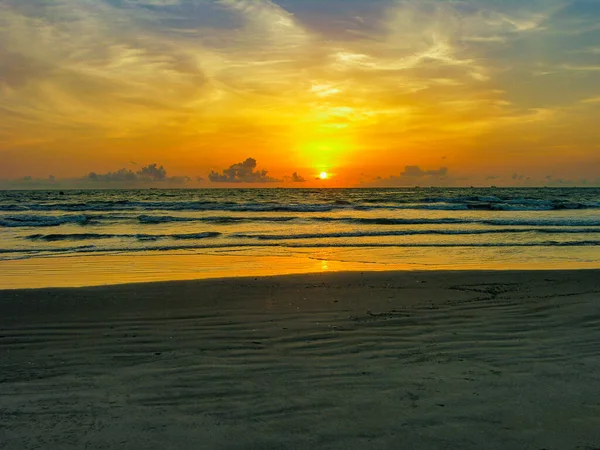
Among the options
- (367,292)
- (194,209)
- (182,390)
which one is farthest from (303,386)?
(194,209)

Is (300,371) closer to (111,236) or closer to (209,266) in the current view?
(209,266)

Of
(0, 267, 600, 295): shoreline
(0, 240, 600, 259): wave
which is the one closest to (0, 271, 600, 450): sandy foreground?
(0, 267, 600, 295): shoreline

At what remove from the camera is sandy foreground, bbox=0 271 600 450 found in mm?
4277

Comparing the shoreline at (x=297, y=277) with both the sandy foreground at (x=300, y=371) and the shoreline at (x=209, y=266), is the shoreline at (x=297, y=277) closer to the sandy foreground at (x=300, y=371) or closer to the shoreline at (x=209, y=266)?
the shoreline at (x=209, y=266)

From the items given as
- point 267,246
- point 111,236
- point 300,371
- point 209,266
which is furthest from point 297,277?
point 111,236

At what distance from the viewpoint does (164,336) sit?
23.8 feet

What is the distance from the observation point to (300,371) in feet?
18.8

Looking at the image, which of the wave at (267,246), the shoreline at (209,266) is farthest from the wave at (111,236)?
the shoreline at (209,266)

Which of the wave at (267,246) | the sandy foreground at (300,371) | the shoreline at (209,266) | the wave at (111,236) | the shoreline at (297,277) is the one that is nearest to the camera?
the sandy foreground at (300,371)

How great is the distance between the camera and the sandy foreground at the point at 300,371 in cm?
428

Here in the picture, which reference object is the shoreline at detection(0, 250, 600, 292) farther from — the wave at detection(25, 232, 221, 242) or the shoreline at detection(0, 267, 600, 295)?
the wave at detection(25, 232, 221, 242)

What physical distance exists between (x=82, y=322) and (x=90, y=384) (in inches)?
118

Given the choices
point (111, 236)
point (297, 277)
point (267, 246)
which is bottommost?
point (111, 236)

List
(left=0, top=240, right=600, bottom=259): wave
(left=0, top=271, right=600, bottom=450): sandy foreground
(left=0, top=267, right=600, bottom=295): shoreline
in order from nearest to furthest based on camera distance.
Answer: (left=0, top=271, right=600, bottom=450): sandy foreground
(left=0, top=267, right=600, bottom=295): shoreline
(left=0, top=240, right=600, bottom=259): wave
